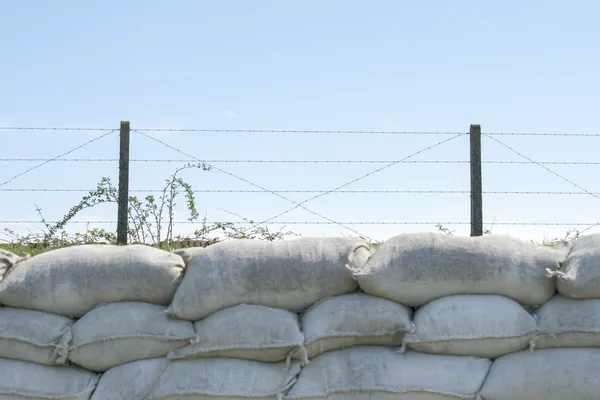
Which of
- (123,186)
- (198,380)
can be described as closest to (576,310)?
(198,380)

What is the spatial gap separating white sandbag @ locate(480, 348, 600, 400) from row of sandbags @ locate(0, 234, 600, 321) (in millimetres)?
196

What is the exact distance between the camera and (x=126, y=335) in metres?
2.63

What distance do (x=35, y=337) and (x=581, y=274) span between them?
1762mm

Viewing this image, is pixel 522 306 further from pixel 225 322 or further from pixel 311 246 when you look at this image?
pixel 225 322

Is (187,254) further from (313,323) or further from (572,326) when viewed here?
(572,326)

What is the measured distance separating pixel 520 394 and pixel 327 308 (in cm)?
65

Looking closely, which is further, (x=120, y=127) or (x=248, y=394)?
(x=120, y=127)

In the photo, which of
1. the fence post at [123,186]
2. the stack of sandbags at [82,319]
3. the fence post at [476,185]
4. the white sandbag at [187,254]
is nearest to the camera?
the stack of sandbags at [82,319]

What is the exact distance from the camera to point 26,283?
8.93 feet

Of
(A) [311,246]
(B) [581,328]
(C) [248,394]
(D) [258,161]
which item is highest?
(D) [258,161]

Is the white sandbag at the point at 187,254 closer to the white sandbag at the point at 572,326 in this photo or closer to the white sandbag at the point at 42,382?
the white sandbag at the point at 42,382

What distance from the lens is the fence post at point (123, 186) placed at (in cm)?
441

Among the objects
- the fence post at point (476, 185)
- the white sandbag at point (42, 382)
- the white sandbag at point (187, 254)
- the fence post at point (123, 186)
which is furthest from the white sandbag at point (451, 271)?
the fence post at point (123, 186)

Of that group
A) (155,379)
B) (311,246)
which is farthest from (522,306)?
(155,379)
